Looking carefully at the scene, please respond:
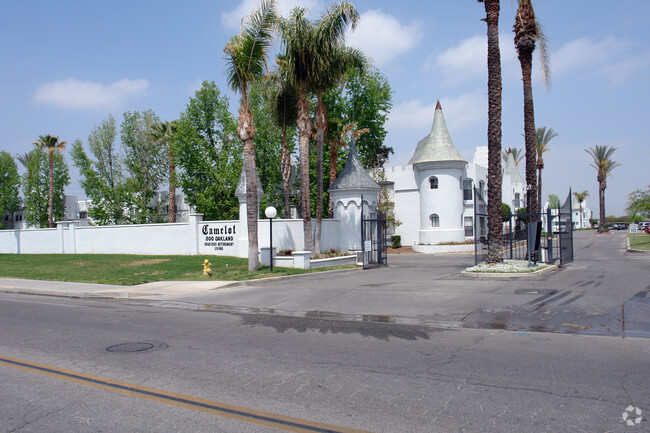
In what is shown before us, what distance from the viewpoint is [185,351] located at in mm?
7637

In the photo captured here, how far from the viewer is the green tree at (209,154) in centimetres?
4003

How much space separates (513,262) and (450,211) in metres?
19.5

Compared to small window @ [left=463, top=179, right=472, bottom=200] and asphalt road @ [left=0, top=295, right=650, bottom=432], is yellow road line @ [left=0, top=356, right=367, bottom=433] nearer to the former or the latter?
asphalt road @ [left=0, top=295, right=650, bottom=432]

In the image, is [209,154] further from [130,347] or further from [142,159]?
[130,347]

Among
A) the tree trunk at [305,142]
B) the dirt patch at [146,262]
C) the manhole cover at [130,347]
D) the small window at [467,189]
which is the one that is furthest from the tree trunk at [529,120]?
the manhole cover at [130,347]

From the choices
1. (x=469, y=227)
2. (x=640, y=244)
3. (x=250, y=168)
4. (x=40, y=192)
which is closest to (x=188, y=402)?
(x=250, y=168)

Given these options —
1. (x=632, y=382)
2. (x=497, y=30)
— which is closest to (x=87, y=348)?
(x=632, y=382)

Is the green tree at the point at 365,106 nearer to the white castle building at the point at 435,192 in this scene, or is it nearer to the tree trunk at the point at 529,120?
the white castle building at the point at 435,192

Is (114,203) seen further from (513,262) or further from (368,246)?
(513,262)

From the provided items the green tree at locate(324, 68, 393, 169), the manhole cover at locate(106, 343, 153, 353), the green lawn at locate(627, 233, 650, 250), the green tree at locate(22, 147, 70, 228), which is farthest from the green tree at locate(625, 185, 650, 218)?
the green tree at locate(22, 147, 70, 228)

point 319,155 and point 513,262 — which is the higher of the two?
point 319,155

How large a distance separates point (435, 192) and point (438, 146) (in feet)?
12.5

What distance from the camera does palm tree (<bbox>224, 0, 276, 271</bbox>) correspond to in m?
18.6

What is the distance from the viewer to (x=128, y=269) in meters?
22.3
